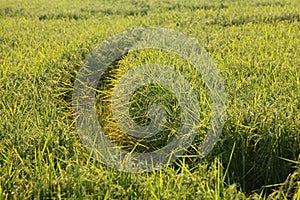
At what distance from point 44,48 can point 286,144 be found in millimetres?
2984

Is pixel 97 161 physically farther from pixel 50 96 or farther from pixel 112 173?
pixel 50 96

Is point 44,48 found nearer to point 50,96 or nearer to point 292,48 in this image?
point 50,96

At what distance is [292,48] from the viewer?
4.07 m

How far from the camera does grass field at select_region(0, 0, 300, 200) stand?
2.08 metres

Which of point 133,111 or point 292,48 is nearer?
point 133,111

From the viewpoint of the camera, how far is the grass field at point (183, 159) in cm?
208

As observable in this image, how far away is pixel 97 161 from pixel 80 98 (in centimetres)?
151

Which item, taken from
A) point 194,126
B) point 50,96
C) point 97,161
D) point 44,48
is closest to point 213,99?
point 194,126

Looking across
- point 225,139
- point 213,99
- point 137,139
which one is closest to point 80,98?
point 137,139

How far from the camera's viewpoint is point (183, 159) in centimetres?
234

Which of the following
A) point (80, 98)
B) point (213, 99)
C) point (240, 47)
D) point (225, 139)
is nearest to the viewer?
point (225, 139)

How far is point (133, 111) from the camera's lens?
335cm

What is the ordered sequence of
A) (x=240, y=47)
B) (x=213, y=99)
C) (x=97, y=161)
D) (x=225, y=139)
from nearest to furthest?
(x=97, y=161) < (x=225, y=139) < (x=213, y=99) < (x=240, y=47)

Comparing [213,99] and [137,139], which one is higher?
[213,99]
